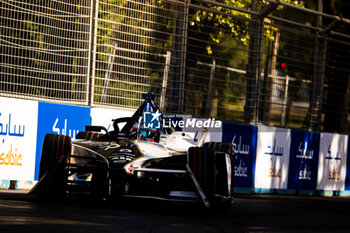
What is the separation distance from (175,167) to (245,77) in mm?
6069

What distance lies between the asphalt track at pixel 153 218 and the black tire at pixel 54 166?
0.17 m

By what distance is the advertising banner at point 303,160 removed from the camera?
14.2 m

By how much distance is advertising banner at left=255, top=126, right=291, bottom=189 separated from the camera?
13.5 m

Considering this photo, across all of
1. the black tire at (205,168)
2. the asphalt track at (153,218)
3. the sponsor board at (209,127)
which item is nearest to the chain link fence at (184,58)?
the sponsor board at (209,127)

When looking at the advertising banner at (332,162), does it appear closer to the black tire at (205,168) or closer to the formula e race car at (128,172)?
the formula e race car at (128,172)

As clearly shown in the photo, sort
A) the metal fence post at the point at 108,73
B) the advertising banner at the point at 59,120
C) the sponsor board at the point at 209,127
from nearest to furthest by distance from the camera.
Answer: the advertising banner at the point at 59,120 → the metal fence post at the point at 108,73 → the sponsor board at the point at 209,127

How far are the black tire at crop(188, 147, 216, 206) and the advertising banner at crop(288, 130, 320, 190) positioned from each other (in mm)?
6247

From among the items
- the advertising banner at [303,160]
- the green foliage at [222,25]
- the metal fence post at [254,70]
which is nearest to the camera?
the green foliage at [222,25]

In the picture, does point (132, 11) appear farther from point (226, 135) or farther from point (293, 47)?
point (293, 47)

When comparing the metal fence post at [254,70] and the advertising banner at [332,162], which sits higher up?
the metal fence post at [254,70]

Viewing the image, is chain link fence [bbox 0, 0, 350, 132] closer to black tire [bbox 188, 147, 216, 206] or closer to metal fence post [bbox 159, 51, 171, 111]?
metal fence post [bbox 159, 51, 171, 111]

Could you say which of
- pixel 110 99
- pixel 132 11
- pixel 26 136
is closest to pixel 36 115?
pixel 26 136

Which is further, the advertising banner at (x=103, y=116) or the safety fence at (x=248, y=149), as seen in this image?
the advertising banner at (x=103, y=116)

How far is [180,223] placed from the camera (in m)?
7.08
